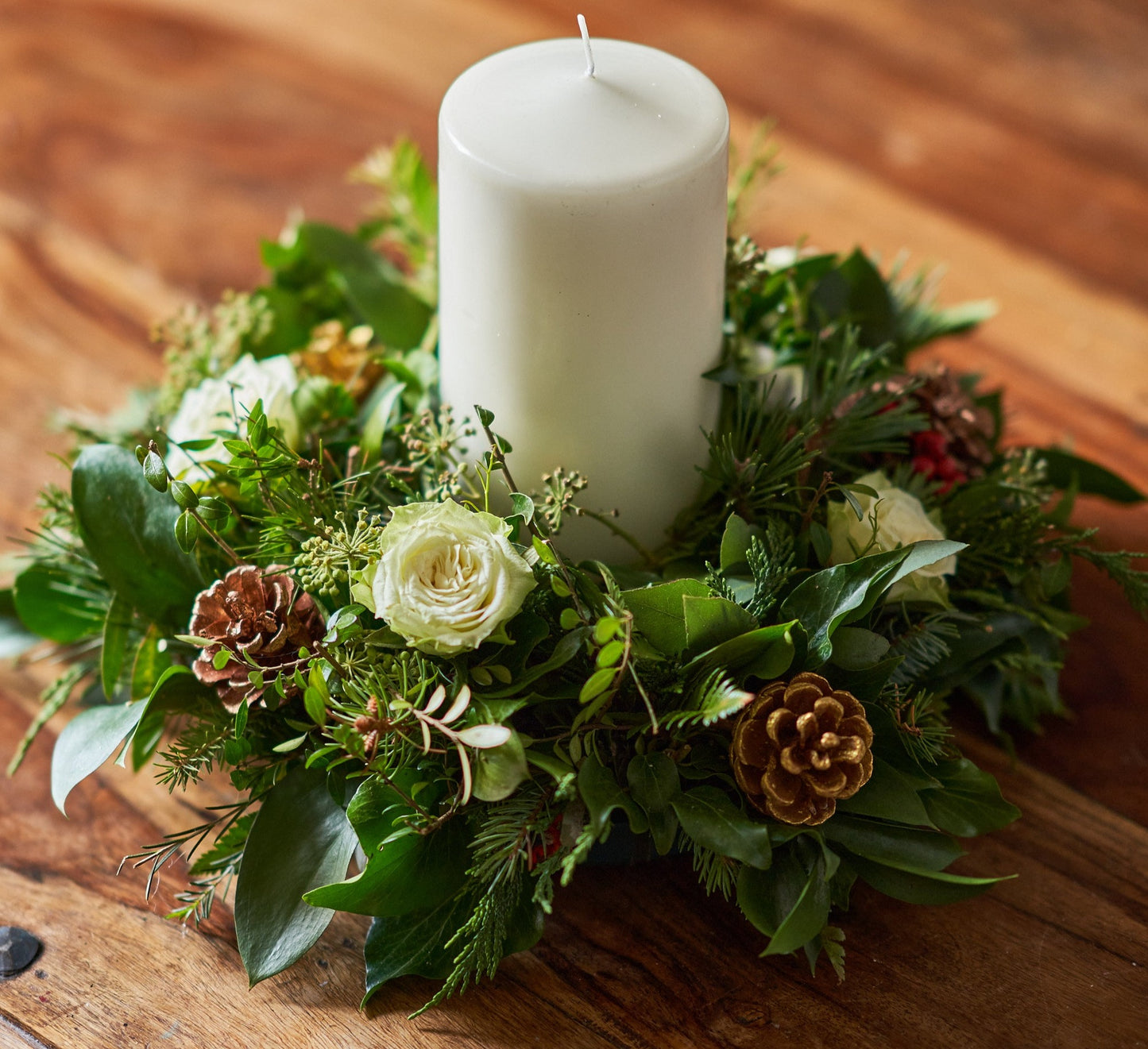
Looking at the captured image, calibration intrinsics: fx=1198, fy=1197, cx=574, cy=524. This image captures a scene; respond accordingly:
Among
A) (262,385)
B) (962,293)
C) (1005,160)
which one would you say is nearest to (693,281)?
(262,385)

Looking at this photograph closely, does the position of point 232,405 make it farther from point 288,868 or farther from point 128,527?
point 288,868

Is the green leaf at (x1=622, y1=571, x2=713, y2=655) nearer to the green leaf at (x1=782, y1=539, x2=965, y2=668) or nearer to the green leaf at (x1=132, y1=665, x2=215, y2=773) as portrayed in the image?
the green leaf at (x1=782, y1=539, x2=965, y2=668)

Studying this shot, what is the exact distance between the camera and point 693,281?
0.46 metres

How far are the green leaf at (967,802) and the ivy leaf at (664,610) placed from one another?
112 mm

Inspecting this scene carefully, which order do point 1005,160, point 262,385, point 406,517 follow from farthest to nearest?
1. point 1005,160
2. point 262,385
3. point 406,517

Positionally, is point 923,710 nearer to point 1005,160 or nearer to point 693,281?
point 693,281

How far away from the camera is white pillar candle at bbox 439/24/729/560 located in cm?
42

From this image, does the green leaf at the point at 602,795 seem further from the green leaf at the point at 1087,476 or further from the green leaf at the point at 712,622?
the green leaf at the point at 1087,476

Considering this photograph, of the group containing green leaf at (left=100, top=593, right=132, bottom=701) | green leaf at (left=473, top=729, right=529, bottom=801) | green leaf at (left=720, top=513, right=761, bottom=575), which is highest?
green leaf at (left=720, top=513, right=761, bottom=575)

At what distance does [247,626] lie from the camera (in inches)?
17.2

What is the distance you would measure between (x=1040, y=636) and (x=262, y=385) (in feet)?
1.18

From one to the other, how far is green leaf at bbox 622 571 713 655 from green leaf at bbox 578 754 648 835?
0.05 metres

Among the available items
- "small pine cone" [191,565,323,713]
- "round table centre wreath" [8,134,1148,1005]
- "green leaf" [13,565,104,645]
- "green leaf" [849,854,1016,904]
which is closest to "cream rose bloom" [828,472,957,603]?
"round table centre wreath" [8,134,1148,1005]

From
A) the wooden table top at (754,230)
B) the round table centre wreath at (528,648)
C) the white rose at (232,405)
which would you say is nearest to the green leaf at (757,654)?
the round table centre wreath at (528,648)
